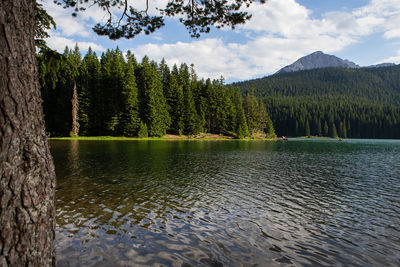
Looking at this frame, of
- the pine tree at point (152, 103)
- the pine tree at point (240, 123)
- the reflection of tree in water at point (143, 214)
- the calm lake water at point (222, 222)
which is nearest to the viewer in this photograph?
the calm lake water at point (222, 222)

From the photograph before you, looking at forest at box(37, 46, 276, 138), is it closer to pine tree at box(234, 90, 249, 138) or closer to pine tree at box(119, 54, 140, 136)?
pine tree at box(119, 54, 140, 136)

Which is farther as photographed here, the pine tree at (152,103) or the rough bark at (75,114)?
the pine tree at (152,103)

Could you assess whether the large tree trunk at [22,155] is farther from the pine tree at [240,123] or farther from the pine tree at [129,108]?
the pine tree at [240,123]

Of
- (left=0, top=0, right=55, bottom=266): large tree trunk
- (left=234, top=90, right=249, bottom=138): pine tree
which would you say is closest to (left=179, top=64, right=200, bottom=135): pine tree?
(left=234, top=90, right=249, bottom=138): pine tree

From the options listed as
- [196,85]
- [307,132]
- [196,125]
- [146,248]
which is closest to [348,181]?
[146,248]

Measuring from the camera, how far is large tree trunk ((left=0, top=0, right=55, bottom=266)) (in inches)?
107

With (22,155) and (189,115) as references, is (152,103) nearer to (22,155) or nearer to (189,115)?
(189,115)

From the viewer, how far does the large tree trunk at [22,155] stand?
271cm

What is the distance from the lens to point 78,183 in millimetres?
14625

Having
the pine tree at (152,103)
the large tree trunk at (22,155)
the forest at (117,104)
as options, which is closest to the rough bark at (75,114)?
the forest at (117,104)

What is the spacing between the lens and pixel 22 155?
2.91 meters

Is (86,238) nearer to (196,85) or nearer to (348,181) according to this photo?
(348,181)

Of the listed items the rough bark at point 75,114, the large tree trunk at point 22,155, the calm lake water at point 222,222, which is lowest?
the calm lake water at point 222,222

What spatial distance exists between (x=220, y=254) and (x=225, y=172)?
13.7m
